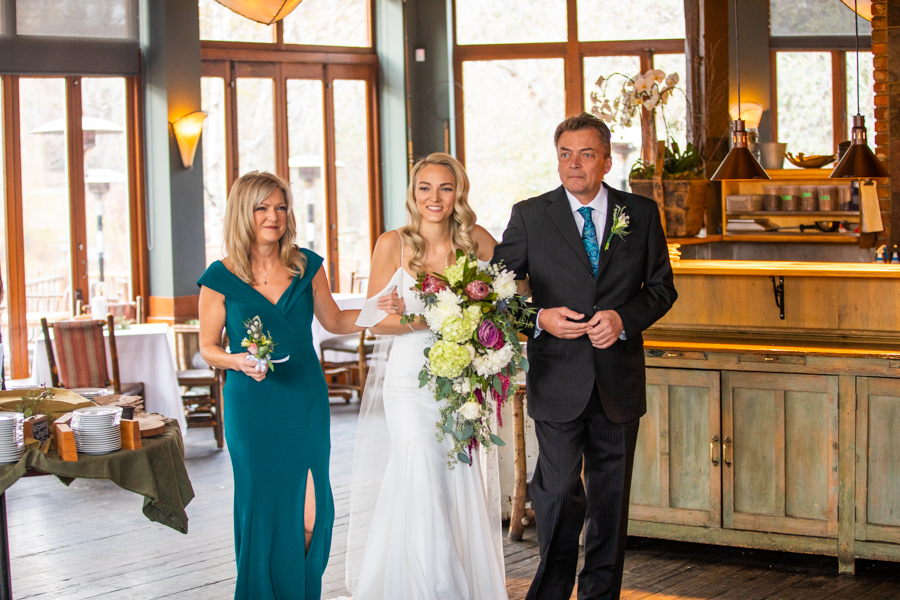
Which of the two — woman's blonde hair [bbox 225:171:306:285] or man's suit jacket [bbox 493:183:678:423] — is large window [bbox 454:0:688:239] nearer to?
man's suit jacket [bbox 493:183:678:423]

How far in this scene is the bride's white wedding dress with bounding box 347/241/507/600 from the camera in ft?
10.8

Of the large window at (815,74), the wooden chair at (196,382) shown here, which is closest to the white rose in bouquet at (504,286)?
the wooden chair at (196,382)

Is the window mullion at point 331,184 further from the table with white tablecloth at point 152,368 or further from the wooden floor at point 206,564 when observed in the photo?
the wooden floor at point 206,564

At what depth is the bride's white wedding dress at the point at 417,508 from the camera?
3.28 metres

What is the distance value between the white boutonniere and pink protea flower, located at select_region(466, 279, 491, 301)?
0.49m

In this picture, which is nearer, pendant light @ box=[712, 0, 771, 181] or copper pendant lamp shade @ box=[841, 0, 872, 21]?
pendant light @ box=[712, 0, 771, 181]

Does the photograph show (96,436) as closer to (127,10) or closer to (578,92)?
(127,10)

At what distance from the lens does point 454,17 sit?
9.80 meters

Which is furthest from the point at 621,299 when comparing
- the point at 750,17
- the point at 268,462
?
the point at 750,17

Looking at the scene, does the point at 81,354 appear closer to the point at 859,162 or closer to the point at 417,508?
the point at 417,508

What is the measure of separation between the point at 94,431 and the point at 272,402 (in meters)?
0.63


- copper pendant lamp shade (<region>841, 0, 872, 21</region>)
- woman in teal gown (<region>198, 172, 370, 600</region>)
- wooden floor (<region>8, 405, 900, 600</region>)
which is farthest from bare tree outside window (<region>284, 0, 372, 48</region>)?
woman in teal gown (<region>198, 172, 370, 600</region>)

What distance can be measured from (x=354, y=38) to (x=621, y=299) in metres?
7.54

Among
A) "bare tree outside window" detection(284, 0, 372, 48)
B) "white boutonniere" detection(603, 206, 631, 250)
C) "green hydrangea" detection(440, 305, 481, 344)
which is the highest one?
"bare tree outside window" detection(284, 0, 372, 48)
